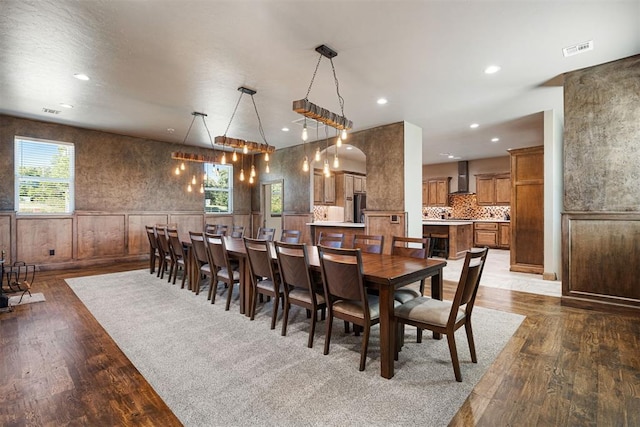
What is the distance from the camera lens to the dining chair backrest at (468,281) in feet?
6.82

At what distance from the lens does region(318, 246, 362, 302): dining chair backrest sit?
224 cm

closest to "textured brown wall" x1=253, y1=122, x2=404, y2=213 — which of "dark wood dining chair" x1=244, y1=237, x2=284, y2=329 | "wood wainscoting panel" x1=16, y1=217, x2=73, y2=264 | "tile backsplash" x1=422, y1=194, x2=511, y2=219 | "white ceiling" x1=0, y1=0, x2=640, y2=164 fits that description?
"white ceiling" x1=0, y1=0, x2=640, y2=164

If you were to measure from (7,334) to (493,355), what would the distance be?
4.43 m

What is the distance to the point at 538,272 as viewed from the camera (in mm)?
5816

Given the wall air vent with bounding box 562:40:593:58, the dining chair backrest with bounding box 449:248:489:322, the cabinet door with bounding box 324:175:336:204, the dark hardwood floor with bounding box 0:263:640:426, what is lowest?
the dark hardwood floor with bounding box 0:263:640:426

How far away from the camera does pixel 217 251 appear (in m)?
3.75

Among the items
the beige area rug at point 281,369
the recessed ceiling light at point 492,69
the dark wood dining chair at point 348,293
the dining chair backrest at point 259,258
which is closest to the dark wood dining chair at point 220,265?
the beige area rug at point 281,369

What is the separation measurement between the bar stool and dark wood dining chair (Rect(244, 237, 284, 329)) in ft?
18.5

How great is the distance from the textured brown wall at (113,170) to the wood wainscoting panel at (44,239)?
1.36ft

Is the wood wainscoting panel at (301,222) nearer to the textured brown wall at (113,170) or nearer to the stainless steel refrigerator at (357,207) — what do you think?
the textured brown wall at (113,170)

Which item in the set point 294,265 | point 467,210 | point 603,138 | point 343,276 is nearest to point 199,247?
point 294,265

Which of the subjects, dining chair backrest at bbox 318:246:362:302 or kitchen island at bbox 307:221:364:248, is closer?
dining chair backrest at bbox 318:246:362:302

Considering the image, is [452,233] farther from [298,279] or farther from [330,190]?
[298,279]

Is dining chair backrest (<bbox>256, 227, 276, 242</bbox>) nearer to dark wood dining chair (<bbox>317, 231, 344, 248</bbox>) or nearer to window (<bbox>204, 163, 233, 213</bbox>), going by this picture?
dark wood dining chair (<bbox>317, 231, 344, 248</bbox>)
